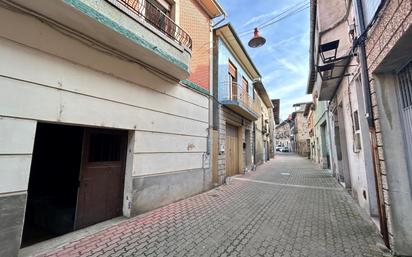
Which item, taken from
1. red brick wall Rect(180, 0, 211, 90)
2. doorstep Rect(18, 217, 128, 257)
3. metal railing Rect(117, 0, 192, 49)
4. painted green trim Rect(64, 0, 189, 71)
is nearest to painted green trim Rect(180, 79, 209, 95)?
red brick wall Rect(180, 0, 211, 90)

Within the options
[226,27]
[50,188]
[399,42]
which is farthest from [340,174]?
[50,188]

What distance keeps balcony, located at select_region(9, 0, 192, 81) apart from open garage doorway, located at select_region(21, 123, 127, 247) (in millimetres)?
1795

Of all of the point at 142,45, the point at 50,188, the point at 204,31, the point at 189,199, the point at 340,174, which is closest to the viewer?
the point at 142,45

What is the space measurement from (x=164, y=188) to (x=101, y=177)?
162cm

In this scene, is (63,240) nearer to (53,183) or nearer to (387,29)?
(53,183)

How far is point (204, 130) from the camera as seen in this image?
7055mm

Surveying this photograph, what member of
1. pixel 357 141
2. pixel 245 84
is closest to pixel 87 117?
pixel 357 141

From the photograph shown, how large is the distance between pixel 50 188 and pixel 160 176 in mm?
2690

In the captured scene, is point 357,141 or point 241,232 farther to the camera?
point 357,141

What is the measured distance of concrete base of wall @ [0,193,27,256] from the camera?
98.0 inches

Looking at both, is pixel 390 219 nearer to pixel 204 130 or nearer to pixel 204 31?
pixel 204 130

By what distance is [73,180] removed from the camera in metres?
4.17

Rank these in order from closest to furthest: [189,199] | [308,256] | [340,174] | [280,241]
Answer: [308,256], [280,241], [189,199], [340,174]

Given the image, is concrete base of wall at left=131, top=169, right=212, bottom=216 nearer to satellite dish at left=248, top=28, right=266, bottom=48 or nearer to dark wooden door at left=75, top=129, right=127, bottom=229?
dark wooden door at left=75, top=129, right=127, bottom=229
